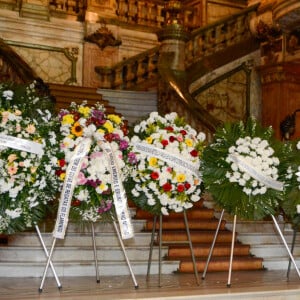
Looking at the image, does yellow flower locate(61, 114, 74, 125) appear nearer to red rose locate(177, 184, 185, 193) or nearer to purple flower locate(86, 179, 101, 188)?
purple flower locate(86, 179, 101, 188)

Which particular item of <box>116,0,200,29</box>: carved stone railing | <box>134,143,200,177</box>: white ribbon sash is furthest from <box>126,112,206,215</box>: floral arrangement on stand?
<box>116,0,200,29</box>: carved stone railing

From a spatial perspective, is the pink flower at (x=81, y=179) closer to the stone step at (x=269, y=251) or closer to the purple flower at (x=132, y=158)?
the purple flower at (x=132, y=158)

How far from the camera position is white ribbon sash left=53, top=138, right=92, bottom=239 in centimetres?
569

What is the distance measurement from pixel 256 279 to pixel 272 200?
0.99 m

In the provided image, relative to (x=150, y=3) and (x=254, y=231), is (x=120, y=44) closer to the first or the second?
(x=150, y=3)

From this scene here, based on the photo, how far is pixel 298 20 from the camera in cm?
1164

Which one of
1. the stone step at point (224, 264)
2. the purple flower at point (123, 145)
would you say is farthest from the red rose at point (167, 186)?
the stone step at point (224, 264)

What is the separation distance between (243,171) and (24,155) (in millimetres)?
1812

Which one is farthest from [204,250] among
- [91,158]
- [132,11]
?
[132,11]

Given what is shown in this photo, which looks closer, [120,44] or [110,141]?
[110,141]

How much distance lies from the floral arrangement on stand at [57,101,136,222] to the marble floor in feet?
2.03

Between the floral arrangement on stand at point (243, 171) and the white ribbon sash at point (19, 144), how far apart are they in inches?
58.7

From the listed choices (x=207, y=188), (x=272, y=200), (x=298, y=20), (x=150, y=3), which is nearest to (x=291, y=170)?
(x=272, y=200)

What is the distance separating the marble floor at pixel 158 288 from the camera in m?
5.57
